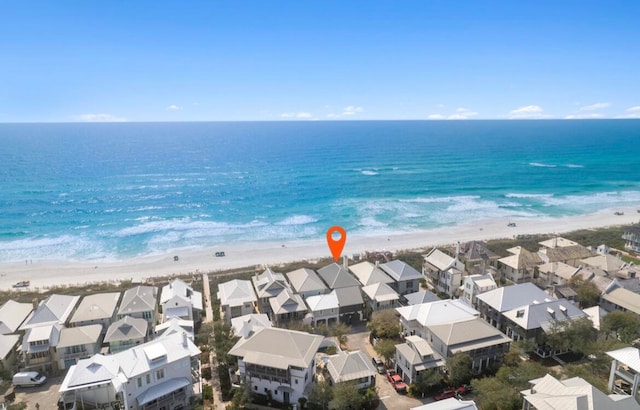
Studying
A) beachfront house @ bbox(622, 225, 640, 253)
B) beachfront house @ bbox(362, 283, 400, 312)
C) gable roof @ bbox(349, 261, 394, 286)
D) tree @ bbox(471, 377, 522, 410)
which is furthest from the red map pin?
beachfront house @ bbox(622, 225, 640, 253)

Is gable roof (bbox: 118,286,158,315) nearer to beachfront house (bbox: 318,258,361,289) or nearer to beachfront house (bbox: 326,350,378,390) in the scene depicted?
beachfront house (bbox: 318,258,361,289)

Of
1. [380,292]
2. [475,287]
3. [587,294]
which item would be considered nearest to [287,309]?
[380,292]

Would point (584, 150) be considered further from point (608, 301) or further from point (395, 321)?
point (395, 321)

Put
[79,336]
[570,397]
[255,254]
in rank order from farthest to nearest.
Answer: [255,254] → [79,336] → [570,397]

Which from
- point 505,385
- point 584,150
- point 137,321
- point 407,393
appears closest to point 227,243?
point 137,321

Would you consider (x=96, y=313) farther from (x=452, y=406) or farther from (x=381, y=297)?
(x=452, y=406)
